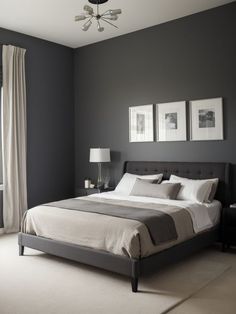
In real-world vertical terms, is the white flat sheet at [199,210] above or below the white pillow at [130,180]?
below

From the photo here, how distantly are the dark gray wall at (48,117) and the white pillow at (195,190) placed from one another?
8.72ft

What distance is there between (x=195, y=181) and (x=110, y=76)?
2655 mm

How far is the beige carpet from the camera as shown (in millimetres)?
3008

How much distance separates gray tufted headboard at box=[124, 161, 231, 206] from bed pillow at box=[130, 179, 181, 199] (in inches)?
18.7

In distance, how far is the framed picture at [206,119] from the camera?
5047 mm

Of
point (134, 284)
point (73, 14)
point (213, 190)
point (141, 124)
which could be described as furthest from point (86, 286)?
point (73, 14)

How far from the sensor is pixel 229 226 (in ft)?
14.7

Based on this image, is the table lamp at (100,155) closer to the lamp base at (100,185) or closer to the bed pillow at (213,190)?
the lamp base at (100,185)

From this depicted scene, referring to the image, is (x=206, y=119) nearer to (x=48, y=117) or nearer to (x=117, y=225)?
(x=117, y=225)

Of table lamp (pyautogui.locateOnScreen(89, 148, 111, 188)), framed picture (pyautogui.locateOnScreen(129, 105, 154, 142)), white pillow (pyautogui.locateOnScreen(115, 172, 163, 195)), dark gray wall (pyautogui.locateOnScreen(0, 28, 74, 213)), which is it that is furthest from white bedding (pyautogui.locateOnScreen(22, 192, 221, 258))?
dark gray wall (pyautogui.locateOnScreen(0, 28, 74, 213))

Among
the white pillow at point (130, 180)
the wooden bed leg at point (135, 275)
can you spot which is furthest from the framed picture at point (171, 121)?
the wooden bed leg at point (135, 275)

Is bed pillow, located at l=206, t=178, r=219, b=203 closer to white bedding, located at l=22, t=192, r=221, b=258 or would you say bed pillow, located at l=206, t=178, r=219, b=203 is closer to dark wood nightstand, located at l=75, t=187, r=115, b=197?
white bedding, located at l=22, t=192, r=221, b=258

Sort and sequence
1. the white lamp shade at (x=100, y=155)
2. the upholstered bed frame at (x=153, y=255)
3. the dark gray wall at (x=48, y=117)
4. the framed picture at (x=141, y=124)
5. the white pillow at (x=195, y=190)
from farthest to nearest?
the dark gray wall at (x=48, y=117) < the white lamp shade at (x=100, y=155) < the framed picture at (x=141, y=124) < the white pillow at (x=195, y=190) < the upholstered bed frame at (x=153, y=255)

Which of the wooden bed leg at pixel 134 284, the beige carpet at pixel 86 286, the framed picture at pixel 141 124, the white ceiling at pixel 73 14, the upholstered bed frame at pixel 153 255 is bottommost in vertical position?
the beige carpet at pixel 86 286
